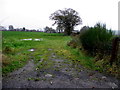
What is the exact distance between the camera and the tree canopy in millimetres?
24034

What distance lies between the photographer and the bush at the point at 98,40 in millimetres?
4035

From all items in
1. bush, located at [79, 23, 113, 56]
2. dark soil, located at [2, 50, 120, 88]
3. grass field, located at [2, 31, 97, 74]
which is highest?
bush, located at [79, 23, 113, 56]

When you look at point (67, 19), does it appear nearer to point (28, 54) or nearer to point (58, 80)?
point (28, 54)

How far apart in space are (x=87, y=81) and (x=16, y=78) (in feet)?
A: 5.41

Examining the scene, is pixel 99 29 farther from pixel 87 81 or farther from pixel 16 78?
pixel 16 78

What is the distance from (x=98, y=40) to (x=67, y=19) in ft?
67.1

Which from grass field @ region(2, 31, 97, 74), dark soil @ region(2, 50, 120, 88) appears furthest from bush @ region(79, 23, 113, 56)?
dark soil @ region(2, 50, 120, 88)

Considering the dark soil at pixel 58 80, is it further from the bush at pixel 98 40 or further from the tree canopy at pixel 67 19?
the tree canopy at pixel 67 19

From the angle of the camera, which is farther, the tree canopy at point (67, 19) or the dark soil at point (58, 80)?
the tree canopy at point (67, 19)

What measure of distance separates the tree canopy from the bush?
19.8 metres

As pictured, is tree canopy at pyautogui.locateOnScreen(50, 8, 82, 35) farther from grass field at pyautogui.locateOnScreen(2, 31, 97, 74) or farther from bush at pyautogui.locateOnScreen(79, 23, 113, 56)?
bush at pyautogui.locateOnScreen(79, 23, 113, 56)

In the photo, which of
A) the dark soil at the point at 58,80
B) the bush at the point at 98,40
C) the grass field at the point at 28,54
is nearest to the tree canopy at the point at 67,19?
the grass field at the point at 28,54

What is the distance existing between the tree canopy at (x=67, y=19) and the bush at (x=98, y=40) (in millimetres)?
19763

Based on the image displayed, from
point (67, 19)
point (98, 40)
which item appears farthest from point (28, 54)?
point (67, 19)
